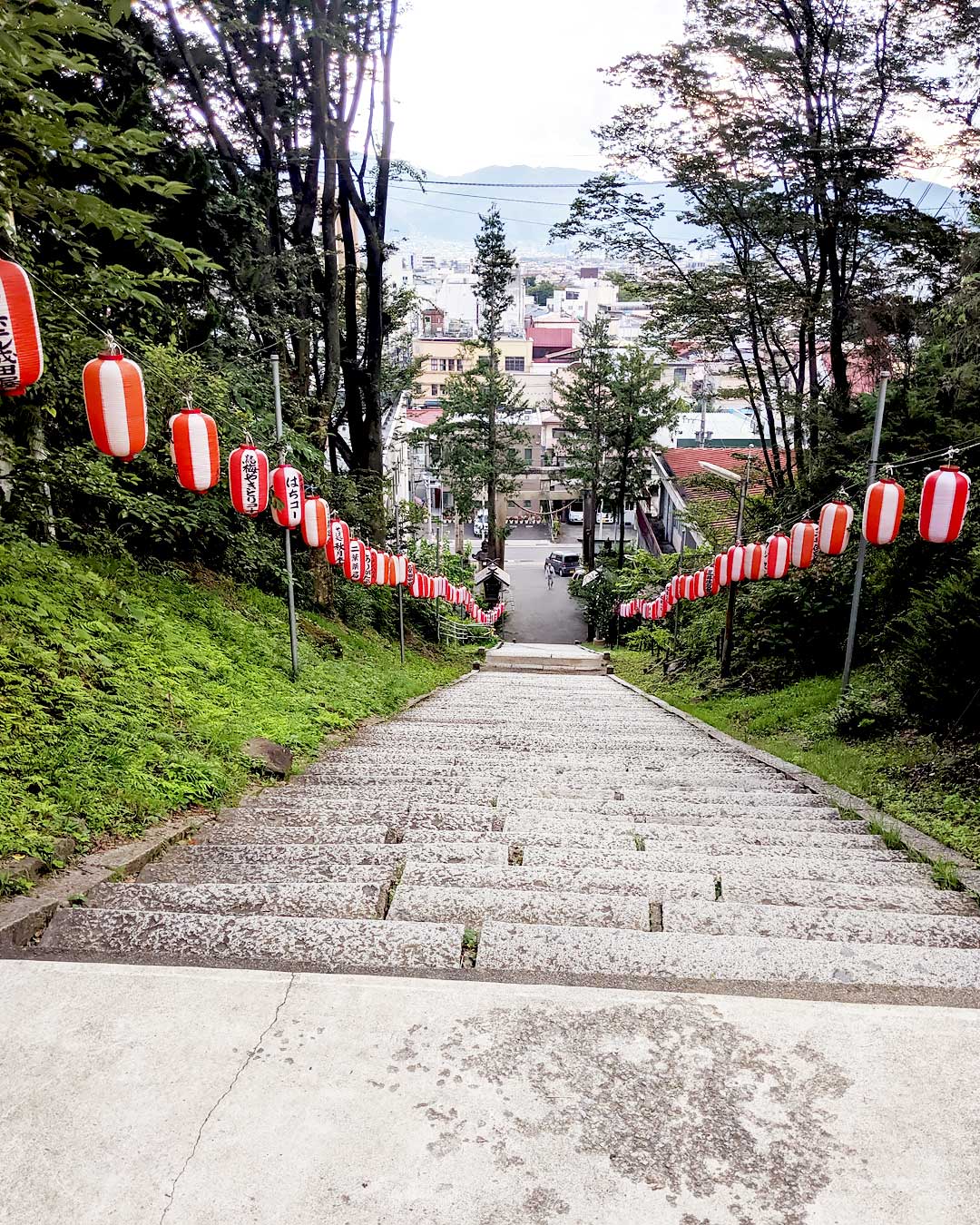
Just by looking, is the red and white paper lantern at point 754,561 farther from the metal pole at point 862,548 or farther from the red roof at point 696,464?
the red roof at point 696,464

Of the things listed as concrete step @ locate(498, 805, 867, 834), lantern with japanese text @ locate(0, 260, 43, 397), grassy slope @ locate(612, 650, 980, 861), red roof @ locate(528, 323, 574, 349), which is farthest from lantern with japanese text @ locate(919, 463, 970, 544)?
red roof @ locate(528, 323, 574, 349)

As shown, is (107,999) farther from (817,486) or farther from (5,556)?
(817,486)

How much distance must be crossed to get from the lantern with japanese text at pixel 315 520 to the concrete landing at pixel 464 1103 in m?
8.19

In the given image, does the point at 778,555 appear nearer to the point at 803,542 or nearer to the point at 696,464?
the point at 803,542

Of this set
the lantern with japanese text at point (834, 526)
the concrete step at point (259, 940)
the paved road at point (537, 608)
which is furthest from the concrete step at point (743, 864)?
the paved road at point (537, 608)

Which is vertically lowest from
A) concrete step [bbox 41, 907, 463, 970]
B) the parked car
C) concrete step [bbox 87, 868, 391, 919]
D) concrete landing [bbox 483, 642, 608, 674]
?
the parked car

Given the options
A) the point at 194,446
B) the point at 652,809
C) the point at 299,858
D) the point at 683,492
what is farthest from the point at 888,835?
the point at 683,492

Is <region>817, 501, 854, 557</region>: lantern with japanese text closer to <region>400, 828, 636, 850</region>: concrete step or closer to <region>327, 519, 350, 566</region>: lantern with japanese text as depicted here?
<region>400, 828, 636, 850</region>: concrete step

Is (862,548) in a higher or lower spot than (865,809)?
higher

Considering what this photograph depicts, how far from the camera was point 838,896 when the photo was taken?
3852 millimetres

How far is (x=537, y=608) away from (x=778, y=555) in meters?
28.5

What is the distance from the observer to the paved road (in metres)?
35.2

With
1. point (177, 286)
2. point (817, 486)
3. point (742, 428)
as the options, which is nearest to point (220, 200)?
point (177, 286)

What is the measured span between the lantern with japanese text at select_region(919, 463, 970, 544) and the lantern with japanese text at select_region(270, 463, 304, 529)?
721 cm
